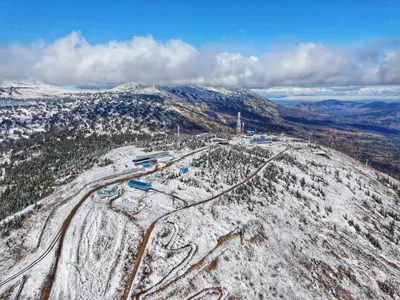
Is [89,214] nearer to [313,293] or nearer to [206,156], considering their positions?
[313,293]

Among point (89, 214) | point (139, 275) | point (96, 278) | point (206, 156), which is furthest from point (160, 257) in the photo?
point (206, 156)

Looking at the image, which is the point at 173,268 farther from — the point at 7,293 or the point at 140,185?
the point at 140,185

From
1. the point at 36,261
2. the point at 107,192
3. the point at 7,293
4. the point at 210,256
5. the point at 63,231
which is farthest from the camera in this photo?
the point at 107,192

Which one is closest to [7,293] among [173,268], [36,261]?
[36,261]

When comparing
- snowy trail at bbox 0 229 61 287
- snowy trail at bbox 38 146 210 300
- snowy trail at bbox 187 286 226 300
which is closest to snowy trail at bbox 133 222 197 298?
snowy trail at bbox 187 286 226 300

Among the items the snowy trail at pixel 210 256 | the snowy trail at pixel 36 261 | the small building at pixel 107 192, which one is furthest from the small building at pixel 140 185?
the snowy trail at pixel 210 256

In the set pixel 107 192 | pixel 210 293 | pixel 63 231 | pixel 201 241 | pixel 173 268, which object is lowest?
pixel 210 293

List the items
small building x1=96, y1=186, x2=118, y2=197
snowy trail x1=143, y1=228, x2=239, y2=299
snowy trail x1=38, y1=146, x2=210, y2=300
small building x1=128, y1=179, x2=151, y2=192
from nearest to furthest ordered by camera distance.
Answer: snowy trail x1=38, y1=146, x2=210, y2=300 < snowy trail x1=143, y1=228, x2=239, y2=299 < small building x1=96, y1=186, x2=118, y2=197 < small building x1=128, y1=179, x2=151, y2=192

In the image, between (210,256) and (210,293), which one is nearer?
(210,293)

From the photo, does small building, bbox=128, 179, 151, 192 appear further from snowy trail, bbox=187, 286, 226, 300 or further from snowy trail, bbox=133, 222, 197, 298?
snowy trail, bbox=187, 286, 226, 300
